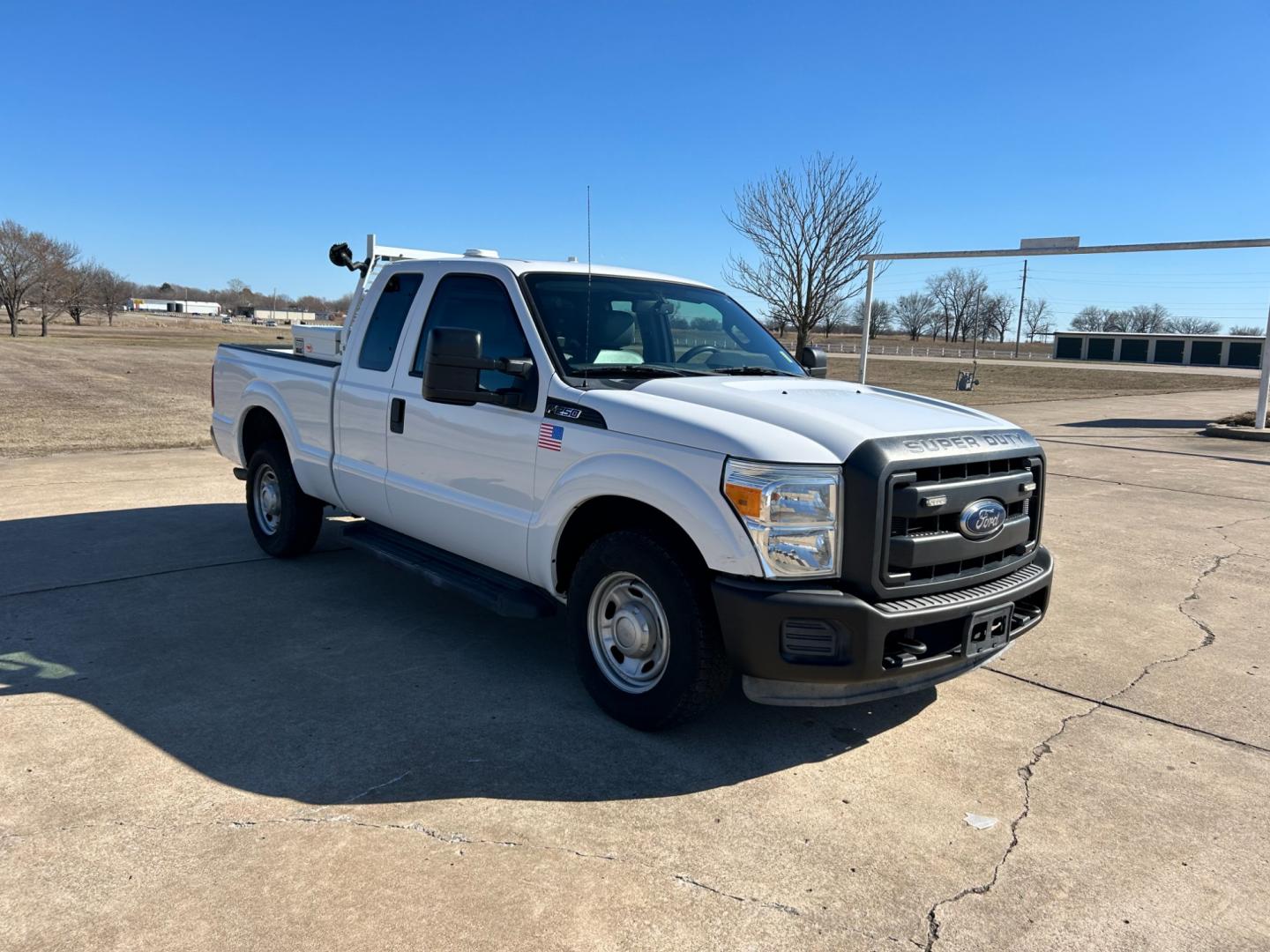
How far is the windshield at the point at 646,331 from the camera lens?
4488mm

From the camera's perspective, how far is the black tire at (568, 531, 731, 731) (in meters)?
3.66

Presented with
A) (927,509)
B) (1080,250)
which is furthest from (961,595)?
(1080,250)

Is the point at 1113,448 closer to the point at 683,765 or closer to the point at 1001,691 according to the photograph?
the point at 1001,691

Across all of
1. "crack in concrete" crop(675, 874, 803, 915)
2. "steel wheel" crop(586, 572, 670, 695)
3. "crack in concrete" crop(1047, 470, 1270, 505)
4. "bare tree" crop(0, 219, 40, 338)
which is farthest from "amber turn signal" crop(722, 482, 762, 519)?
"bare tree" crop(0, 219, 40, 338)

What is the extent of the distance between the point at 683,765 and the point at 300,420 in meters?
3.69

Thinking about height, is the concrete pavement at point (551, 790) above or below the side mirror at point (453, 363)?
below

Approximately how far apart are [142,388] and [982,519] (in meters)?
20.8

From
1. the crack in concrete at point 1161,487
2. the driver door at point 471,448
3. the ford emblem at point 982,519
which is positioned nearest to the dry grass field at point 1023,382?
the crack in concrete at point 1161,487

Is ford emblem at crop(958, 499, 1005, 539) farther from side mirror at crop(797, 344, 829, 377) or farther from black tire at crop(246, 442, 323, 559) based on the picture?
black tire at crop(246, 442, 323, 559)

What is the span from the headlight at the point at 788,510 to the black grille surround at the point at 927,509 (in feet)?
0.23

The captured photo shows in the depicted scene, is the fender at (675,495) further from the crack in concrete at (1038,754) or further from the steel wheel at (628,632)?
the crack in concrete at (1038,754)

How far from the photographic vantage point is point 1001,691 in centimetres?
470

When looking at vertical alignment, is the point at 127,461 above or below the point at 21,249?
below

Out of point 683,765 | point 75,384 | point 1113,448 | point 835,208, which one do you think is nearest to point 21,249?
point 75,384
